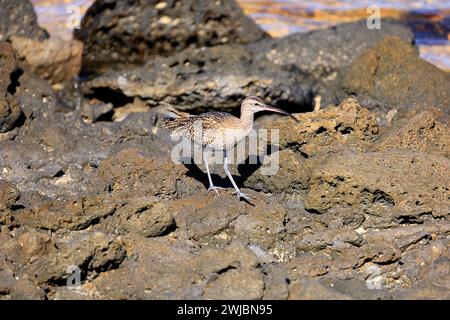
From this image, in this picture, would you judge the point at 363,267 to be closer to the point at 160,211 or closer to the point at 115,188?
the point at 160,211

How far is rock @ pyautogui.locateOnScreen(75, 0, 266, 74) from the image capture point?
13.5 m

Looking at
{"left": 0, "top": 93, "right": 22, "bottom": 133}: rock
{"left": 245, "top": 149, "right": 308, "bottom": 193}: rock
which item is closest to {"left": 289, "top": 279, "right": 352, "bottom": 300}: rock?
{"left": 245, "top": 149, "right": 308, "bottom": 193}: rock

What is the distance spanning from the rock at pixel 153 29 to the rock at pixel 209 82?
1.85 m

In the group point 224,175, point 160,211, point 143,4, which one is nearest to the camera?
point 160,211

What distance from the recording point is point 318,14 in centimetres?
1714

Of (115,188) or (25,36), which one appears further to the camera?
(25,36)

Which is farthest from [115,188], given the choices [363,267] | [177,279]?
[363,267]

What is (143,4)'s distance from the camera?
13727 millimetres

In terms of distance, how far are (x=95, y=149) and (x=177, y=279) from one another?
127 inches

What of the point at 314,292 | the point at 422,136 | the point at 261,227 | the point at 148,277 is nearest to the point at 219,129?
the point at 261,227

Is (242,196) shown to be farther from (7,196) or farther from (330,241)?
(7,196)

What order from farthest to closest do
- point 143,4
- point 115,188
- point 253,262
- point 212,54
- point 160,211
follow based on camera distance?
point 143,4 → point 212,54 → point 115,188 → point 160,211 → point 253,262

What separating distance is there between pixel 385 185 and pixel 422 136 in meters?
1.10

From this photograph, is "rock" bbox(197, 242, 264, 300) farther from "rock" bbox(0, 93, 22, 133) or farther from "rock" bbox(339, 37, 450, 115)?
"rock" bbox(339, 37, 450, 115)
